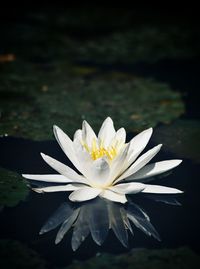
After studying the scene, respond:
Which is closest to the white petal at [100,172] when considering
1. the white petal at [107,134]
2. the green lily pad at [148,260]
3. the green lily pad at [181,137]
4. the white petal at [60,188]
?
the white petal at [60,188]

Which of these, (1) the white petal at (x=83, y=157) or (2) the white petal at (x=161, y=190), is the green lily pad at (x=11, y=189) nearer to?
(1) the white petal at (x=83, y=157)

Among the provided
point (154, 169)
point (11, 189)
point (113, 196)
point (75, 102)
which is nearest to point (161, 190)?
point (154, 169)

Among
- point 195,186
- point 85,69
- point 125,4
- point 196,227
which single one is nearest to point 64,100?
point 85,69

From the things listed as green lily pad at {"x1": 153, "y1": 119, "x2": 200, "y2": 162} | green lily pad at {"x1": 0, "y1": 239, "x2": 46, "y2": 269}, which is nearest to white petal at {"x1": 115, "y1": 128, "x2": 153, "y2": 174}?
green lily pad at {"x1": 153, "y1": 119, "x2": 200, "y2": 162}

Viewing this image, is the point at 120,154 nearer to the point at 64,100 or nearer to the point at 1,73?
the point at 64,100

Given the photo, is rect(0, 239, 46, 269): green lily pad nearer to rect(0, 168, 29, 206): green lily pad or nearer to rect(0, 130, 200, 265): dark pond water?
rect(0, 130, 200, 265): dark pond water
